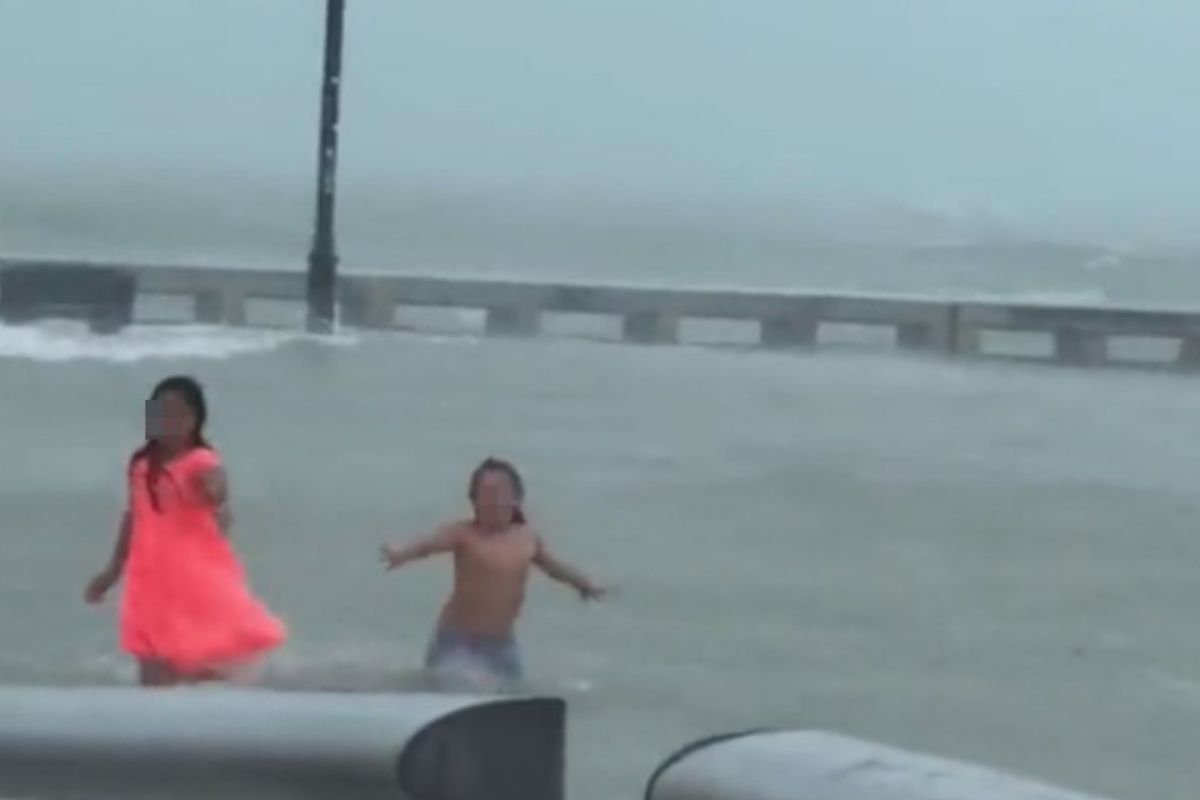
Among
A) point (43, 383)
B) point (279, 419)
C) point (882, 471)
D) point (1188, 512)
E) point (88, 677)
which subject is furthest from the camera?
point (43, 383)

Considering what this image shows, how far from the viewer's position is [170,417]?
30.6ft

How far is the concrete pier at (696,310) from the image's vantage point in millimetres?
35281

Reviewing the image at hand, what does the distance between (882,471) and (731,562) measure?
5.60 m

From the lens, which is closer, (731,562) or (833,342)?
(731,562)

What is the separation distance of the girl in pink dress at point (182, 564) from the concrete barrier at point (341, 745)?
5576mm

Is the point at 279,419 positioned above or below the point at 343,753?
below

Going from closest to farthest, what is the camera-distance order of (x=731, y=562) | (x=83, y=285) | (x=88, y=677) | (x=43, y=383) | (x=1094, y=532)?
(x=88, y=677), (x=731, y=562), (x=1094, y=532), (x=43, y=383), (x=83, y=285)

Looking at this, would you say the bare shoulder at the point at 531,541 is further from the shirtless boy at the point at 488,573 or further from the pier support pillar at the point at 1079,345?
the pier support pillar at the point at 1079,345

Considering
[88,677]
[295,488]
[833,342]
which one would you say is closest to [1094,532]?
[295,488]

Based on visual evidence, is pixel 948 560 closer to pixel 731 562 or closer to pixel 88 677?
pixel 731 562

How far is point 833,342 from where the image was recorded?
37.2 meters

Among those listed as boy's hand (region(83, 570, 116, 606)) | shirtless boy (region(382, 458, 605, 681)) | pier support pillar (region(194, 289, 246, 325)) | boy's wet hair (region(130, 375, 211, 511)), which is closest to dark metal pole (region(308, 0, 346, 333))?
pier support pillar (region(194, 289, 246, 325))

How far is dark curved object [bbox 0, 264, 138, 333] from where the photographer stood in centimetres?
3198

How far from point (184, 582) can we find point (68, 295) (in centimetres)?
2372
